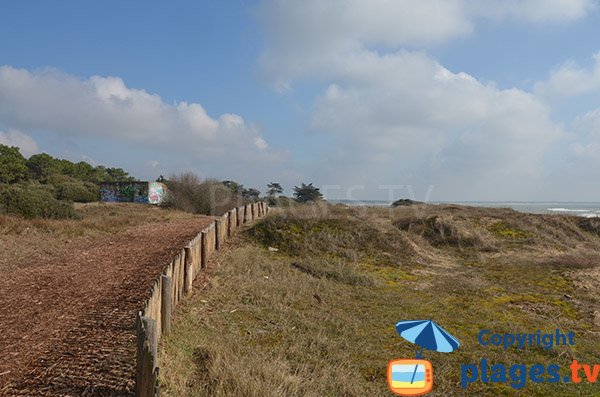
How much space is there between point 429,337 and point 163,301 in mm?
3302

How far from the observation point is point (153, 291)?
16.0ft

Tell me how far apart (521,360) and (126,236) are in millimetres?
11269

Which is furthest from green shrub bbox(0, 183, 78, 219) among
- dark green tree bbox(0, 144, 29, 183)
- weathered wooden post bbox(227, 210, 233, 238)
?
dark green tree bbox(0, 144, 29, 183)

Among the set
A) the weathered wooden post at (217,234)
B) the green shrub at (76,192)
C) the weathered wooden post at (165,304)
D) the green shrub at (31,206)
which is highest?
the green shrub at (76,192)

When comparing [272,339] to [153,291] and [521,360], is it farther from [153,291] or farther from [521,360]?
[521,360]

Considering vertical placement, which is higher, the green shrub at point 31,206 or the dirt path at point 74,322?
the green shrub at point 31,206

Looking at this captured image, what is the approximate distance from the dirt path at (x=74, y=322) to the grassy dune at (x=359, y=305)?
0.62 meters

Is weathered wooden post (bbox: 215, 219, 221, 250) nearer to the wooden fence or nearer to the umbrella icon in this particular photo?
the wooden fence

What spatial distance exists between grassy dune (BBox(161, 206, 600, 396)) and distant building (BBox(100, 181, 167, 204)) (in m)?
30.8

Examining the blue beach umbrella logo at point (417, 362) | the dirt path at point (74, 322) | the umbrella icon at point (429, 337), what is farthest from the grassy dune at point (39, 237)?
the umbrella icon at point (429, 337)

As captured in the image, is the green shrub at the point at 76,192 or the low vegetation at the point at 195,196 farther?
the green shrub at the point at 76,192

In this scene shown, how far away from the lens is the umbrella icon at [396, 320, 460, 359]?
3941 mm

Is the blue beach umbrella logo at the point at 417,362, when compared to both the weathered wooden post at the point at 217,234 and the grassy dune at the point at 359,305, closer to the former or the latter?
the grassy dune at the point at 359,305

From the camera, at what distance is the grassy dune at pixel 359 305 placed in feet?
15.6
